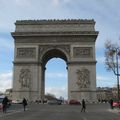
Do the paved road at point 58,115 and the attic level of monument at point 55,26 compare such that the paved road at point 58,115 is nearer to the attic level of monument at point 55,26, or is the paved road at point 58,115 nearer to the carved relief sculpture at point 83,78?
the carved relief sculpture at point 83,78

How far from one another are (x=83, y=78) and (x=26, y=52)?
1199 centimetres

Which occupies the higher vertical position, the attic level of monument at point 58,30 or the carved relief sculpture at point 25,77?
the attic level of monument at point 58,30

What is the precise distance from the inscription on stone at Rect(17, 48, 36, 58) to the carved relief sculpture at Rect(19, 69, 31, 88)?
2.79 metres

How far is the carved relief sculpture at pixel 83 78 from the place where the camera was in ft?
241

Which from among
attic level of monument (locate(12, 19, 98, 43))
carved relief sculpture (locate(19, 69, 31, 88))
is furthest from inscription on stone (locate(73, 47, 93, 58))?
carved relief sculpture (locate(19, 69, 31, 88))

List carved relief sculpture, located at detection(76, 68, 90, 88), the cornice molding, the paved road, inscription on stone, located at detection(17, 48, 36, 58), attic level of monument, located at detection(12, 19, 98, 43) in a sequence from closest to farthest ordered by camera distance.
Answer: the paved road → carved relief sculpture, located at detection(76, 68, 90, 88) → attic level of monument, located at detection(12, 19, 98, 43) → inscription on stone, located at detection(17, 48, 36, 58) → the cornice molding

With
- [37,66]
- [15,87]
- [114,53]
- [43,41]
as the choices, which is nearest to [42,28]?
[43,41]

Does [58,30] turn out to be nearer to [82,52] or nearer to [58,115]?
[82,52]

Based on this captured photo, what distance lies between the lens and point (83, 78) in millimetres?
73688

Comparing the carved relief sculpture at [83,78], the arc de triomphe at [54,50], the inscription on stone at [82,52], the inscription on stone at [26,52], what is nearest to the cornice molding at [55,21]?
the arc de triomphe at [54,50]

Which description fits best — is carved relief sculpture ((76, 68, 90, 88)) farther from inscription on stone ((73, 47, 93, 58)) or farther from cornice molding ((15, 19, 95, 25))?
cornice molding ((15, 19, 95, 25))

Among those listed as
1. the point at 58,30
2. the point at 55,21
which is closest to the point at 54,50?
the point at 58,30

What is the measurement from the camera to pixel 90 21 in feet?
250

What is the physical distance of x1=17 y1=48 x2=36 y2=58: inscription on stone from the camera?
247ft
